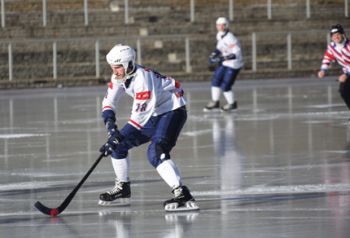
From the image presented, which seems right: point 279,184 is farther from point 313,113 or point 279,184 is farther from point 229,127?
point 313,113

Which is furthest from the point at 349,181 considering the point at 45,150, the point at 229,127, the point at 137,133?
the point at 229,127

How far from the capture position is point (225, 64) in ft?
69.2

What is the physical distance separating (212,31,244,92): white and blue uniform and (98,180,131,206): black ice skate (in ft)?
35.2

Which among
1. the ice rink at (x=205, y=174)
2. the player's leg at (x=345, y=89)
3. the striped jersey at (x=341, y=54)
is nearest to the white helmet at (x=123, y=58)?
the ice rink at (x=205, y=174)

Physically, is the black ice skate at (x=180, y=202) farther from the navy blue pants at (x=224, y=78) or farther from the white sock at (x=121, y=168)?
the navy blue pants at (x=224, y=78)

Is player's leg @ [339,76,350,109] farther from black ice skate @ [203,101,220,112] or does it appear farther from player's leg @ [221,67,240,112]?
black ice skate @ [203,101,220,112]

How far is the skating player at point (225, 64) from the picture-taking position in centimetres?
2066

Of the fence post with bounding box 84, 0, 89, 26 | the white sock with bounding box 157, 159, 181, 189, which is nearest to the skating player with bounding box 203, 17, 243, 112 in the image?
the fence post with bounding box 84, 0, 89, 26

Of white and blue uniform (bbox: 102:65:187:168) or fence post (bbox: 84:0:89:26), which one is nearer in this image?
white and blue uniform (bbox: 102:65:187:168)

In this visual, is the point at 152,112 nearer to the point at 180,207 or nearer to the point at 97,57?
the point at 180,207

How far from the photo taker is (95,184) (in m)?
11.4

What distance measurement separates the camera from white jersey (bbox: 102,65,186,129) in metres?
9.53

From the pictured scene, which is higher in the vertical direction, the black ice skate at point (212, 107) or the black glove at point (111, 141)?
the black glove at point (111, 141)

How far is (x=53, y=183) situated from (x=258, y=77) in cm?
1875
